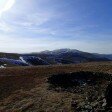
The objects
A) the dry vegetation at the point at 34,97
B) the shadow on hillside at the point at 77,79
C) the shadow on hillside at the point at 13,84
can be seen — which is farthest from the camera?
the shadow on hillside at the point at 77,79

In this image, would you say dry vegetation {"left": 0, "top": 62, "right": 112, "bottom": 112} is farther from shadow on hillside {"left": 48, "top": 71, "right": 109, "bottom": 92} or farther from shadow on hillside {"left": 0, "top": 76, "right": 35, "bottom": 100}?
shadow on hillside {"left": 48, "top": 71, "right": 109, "bottom": 92}

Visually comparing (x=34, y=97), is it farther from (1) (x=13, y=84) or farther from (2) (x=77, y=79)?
(2) (x=77, y=79)

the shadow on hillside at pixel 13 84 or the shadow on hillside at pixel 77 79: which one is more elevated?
the shadow on hillside at pixel 77 79

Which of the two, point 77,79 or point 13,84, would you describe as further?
point 77,79

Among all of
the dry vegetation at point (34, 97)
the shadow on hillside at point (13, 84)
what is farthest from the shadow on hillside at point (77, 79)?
the shadow on hillside at point (13, 84)

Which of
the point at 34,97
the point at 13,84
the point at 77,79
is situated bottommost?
the point at 34,97

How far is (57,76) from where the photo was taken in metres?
40.6

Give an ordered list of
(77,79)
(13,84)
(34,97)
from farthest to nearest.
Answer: (77,79) → (13,84) → (34,97)

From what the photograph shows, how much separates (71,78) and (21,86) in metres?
8.35

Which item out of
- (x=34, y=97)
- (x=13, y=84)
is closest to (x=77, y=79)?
(x=13, y=84)

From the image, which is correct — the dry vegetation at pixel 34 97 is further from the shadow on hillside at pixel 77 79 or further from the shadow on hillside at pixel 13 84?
the shadow on hillside at pixel 77 79

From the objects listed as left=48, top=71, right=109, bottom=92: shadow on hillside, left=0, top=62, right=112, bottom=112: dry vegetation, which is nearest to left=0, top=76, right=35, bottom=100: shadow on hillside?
left=0, top=62, right=112, bottom=112: dry vegetation

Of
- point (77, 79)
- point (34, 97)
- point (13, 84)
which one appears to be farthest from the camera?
point (77, 79)

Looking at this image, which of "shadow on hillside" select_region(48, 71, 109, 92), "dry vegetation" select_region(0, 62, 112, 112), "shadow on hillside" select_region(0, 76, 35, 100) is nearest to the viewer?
"dry vegetation" select_region(0, 62, 112, 112)
